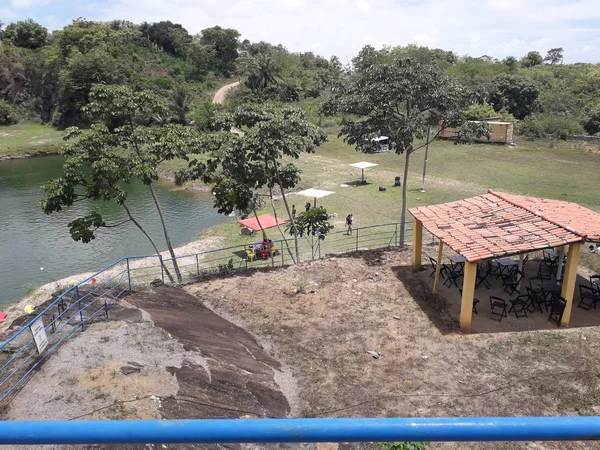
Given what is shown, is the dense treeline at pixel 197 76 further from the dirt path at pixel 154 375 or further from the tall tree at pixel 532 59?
the dirt path at pixel 154 375

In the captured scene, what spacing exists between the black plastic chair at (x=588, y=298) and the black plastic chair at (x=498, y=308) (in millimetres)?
2691

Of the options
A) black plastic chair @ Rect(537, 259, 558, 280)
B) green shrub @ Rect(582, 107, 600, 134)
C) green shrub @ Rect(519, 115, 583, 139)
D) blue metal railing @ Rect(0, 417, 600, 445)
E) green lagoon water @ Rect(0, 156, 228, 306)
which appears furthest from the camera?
green shrub @ Rect(582, 107, 600, 134)

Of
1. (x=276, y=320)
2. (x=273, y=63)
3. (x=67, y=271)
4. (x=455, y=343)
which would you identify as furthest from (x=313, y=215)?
(x=273, y=63)

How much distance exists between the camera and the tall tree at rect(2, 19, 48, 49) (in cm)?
8669

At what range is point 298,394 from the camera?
11805 mm

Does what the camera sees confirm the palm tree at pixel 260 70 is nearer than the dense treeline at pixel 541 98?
No

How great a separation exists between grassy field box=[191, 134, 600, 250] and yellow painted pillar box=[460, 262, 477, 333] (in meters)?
13.6

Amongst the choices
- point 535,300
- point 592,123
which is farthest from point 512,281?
point 592,123

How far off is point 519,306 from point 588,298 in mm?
2472

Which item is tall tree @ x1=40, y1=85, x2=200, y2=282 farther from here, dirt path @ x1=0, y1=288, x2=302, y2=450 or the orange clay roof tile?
the orange clay roof tile

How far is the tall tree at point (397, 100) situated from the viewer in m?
19.2

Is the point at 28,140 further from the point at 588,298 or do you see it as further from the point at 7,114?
the point at 588,298

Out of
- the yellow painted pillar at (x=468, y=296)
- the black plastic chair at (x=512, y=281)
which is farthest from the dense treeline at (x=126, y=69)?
the yellow painted pillar at (x=468, y=296)

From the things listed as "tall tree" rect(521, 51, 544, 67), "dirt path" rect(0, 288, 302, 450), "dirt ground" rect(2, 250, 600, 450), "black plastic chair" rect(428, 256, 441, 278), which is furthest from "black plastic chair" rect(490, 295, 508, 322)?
"tall tree" rect(521, 51, 544, 67)
